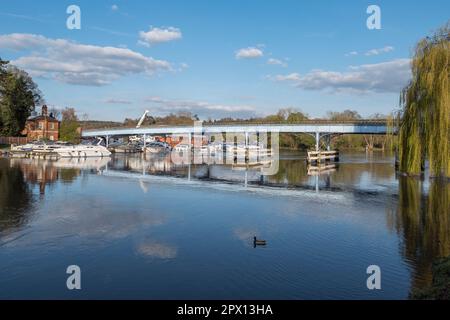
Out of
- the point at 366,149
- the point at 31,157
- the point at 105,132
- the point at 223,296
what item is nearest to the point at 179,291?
the point at 223,296

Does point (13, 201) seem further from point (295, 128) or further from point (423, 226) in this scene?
point (295, 128)

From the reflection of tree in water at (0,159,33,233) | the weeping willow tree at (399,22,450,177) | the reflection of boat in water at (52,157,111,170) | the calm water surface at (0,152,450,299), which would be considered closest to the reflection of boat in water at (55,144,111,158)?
the reflection of boat in water at (52,157,111,170)

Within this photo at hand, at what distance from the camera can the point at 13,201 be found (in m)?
29.1

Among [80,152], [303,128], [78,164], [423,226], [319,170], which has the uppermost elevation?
[303,128]

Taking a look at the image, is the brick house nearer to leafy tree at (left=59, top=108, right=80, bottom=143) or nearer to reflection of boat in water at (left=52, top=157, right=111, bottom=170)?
leafy tree at (left=59, top=108, right=80, bottom=143)

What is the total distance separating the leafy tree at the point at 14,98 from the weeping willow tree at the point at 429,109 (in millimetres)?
64013

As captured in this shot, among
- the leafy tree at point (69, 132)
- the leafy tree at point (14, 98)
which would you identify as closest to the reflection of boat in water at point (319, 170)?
the leafy tree at point (14, 98)

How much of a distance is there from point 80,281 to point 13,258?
4010 millimetres

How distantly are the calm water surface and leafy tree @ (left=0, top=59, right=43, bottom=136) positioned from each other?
47.3 metres

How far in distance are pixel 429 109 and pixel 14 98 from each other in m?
74.8

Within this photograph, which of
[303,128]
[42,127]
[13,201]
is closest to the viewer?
[13,201]

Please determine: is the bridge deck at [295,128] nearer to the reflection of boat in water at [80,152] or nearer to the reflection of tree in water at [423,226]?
the reflection of boat in water at [80,152]

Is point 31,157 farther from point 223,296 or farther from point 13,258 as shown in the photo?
point 223,296

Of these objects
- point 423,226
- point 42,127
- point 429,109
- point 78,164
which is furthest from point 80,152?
point 423,226
